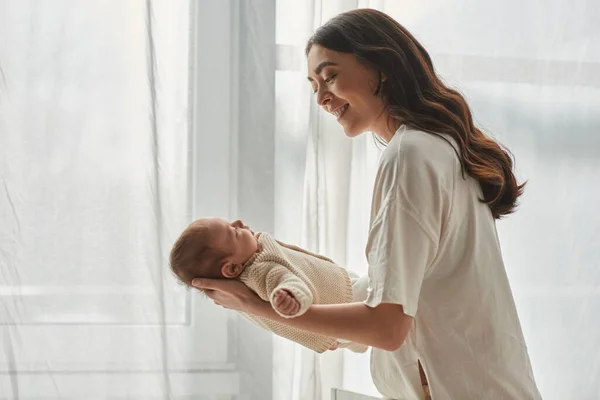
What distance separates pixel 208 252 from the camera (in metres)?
1.43

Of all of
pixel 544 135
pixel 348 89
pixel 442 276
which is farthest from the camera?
pixel 544 135

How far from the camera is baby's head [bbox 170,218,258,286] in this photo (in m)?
1.42

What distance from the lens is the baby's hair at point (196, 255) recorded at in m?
1.42

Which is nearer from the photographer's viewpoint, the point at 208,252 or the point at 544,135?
the point at 208,252

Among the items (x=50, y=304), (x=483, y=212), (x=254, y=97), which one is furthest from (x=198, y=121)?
(x=483, y=212)

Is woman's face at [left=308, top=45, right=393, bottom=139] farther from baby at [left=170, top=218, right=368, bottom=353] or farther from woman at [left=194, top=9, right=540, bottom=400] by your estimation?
baby at [left=170, top=218, right=368, bottom=353]

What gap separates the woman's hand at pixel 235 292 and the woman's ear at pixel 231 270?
1cm

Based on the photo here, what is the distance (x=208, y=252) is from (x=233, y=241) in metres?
0.05

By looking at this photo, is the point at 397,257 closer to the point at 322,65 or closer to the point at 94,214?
the point at 322,65

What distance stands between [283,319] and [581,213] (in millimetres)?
1174

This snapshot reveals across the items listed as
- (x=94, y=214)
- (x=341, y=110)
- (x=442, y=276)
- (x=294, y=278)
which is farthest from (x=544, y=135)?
(x=94, y=214)

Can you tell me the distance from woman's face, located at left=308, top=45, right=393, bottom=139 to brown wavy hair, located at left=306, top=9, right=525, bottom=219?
0.01 meters

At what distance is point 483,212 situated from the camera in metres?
1.39

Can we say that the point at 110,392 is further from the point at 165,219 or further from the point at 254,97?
the point at 254,97
